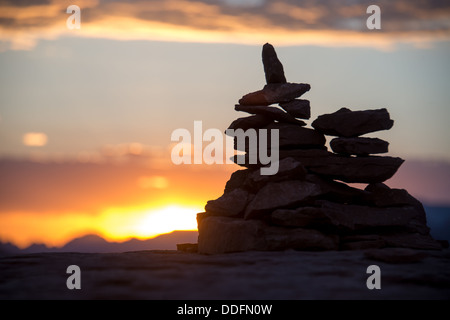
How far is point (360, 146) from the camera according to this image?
2002cm

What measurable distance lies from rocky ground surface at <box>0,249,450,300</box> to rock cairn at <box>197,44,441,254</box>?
275 cm

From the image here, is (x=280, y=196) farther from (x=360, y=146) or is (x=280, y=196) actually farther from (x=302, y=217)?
(x=360, y=146)

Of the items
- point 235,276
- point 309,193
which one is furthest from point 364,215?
point 235,276

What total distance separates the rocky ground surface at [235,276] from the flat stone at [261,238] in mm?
2199

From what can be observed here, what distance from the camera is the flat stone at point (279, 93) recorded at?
67.8 ft

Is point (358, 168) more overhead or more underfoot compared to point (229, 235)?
more overhead

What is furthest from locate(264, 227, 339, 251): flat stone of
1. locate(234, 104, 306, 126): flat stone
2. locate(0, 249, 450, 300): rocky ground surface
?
locate(234, 104, 306, 126): flat stone

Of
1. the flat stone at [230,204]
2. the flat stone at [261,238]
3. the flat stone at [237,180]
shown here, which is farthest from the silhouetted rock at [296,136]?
the flat stone at [261,238]

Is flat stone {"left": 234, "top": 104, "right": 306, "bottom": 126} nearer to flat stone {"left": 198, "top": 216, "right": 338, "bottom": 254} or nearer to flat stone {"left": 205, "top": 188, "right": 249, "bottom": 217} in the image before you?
flat stone {"left": 205, "top": 188, "right": 249, "bottom": 217}

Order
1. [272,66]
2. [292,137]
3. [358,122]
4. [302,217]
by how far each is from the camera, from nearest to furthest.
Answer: [302,217], [358,122], [292,137], [272,66]

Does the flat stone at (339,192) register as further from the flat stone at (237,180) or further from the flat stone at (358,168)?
the flat stone at (237,180)

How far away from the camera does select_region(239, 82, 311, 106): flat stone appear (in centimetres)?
2066

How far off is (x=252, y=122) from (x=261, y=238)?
493cm

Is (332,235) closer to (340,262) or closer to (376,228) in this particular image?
(376,228)
